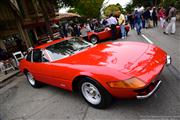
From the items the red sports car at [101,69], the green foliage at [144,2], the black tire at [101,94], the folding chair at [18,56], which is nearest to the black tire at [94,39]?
the folding chair at [18,56]

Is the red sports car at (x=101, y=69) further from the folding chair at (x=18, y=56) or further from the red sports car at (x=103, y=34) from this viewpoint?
the red sports car at (x=103, y=34)

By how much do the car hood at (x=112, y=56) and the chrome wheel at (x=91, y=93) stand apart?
0.42 meters

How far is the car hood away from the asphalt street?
808 mm

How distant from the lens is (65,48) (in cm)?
515

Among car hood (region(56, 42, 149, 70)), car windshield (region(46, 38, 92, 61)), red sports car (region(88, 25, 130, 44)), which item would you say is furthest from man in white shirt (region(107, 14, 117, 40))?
car hood (region(56, 42, 149, 70))

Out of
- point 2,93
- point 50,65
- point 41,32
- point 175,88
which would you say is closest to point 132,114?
point 175,88

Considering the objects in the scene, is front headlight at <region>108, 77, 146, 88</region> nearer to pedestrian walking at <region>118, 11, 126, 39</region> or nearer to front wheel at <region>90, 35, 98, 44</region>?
pedestrian walking at <region>118, 11, 126, 39</region>

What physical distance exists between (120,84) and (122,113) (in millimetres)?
645

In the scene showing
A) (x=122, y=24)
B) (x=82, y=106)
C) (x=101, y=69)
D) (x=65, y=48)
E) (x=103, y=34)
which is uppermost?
(x=65, y=48)

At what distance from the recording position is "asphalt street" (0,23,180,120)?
3453 millimetres

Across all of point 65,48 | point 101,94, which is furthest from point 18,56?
point 101,94

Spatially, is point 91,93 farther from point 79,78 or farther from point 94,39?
point 94,39

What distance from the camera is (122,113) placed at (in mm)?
3559

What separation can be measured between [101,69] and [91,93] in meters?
0.61
